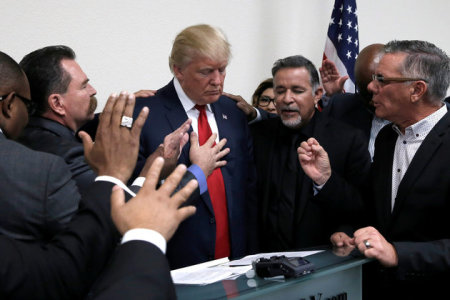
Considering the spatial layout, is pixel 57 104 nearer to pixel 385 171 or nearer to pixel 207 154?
pixel 207 154

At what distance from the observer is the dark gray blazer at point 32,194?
1.32 meters

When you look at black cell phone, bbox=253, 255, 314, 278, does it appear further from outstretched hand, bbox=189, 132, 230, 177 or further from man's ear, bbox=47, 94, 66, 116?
man's ear, bbox=47, 94, 66, 116

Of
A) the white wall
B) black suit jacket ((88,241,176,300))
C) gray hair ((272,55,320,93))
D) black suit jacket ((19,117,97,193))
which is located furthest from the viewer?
the white wall

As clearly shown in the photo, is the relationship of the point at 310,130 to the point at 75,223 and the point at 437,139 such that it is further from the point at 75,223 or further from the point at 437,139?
the point at 75,223

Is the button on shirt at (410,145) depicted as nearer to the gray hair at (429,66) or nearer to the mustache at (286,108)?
the gray hair at (429,66)

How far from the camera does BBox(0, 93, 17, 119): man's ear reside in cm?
153

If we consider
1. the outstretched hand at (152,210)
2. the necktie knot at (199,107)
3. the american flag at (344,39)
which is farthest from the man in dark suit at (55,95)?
the american flag at (344,39)

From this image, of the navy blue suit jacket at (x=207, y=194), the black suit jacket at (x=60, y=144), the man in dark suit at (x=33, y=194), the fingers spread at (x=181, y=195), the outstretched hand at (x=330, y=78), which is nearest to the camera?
the fingers spread at (x=181, y=195)

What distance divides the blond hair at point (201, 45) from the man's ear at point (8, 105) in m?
1.02

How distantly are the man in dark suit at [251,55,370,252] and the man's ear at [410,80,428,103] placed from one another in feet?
1.43

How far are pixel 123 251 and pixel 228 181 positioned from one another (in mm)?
1415

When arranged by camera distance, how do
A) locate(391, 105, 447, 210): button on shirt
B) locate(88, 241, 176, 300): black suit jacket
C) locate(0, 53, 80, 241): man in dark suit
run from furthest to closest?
locate(391, 105, 447, 210): button on shirt < locate(0, 53, 80, 241): man in dark suit < locate(88, 241, 176, 300): black suit jacket

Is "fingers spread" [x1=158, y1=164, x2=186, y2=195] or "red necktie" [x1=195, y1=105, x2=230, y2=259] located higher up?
"fingers spread" [x1=158, y1=164, x2=186, y2=195]

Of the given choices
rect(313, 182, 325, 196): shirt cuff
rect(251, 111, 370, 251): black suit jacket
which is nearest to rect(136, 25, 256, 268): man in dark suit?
rect(251, 111, 370, 251): black suit jacket
